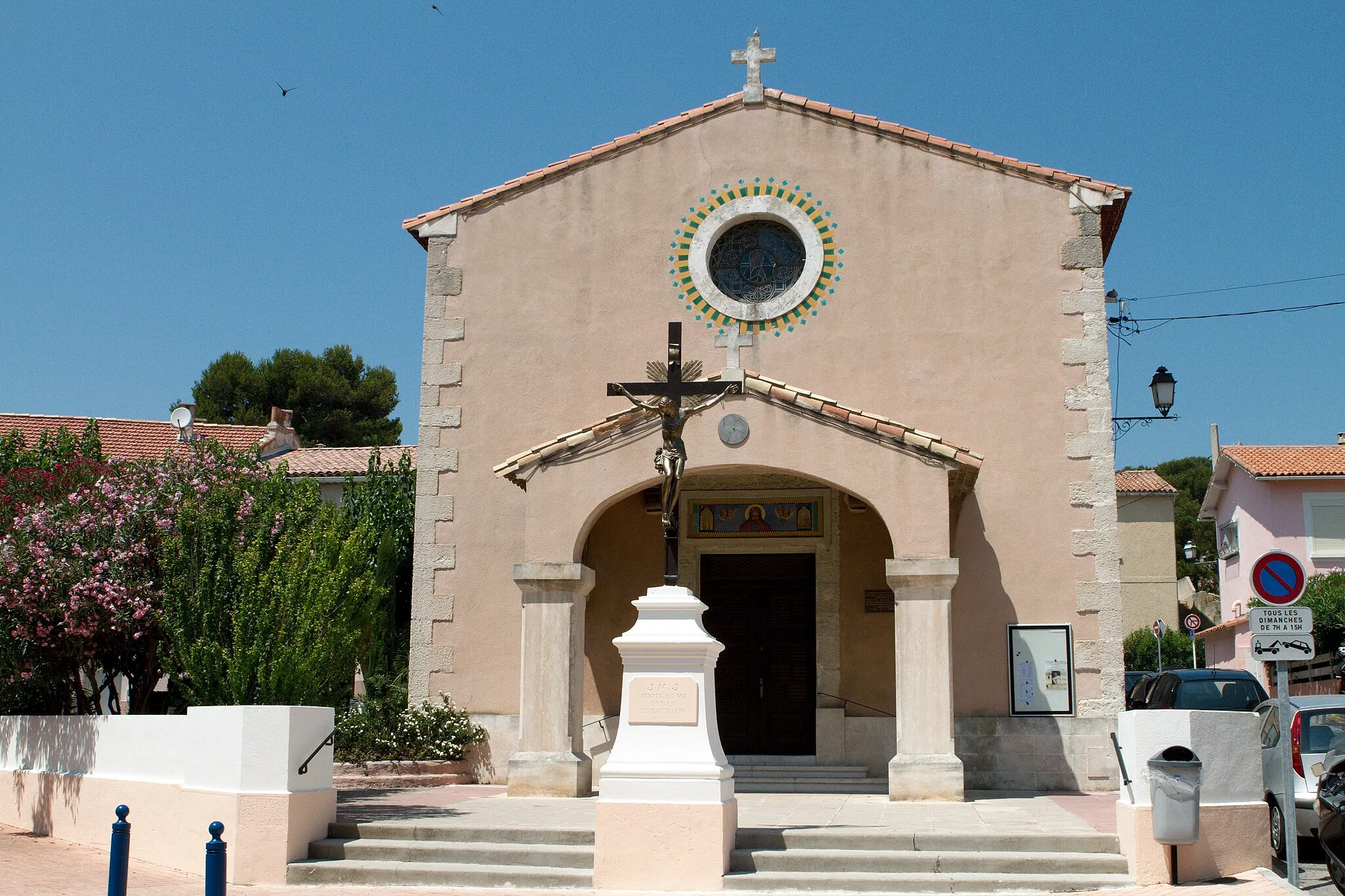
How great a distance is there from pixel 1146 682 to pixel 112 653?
1394 cm

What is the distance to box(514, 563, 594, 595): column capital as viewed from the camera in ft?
39.8

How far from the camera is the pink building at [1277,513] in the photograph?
30719mm

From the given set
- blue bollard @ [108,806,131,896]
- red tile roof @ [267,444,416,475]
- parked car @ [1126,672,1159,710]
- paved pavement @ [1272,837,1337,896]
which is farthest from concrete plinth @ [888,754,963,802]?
red tile roof @ [267,444,416,475]

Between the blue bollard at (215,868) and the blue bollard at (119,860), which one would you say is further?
the blue bollard at (215,868)

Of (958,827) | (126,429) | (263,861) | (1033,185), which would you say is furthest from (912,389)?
(126,429)

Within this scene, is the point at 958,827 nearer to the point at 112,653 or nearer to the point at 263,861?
the point at 263,861

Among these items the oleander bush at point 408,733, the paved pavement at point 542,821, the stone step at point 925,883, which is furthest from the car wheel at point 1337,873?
the oleander bush at point 408,733

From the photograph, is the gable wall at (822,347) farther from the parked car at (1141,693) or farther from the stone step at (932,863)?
the parked car at (1141,693)

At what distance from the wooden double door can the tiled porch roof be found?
2548 millimetres

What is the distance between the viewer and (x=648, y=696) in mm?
8898

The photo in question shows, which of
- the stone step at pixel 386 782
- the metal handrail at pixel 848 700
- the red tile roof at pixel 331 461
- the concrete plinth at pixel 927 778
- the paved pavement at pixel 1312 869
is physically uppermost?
the red tile roof at pixel 331 461

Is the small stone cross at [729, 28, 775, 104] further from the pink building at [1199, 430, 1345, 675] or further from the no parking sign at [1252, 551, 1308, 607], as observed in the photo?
the pink building at [1199, 430, 1345, 675]

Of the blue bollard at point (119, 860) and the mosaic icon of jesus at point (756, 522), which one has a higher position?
the mosaic icon of jesus at point (756, 522)

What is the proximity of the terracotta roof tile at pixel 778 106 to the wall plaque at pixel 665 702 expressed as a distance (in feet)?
26.5
